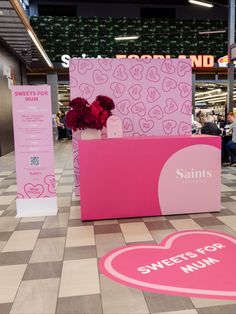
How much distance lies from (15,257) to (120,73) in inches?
119

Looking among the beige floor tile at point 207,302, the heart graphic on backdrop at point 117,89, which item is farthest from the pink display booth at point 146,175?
the beige floor tile at point 207,302

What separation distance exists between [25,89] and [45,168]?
95 centimetres

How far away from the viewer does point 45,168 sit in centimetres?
404

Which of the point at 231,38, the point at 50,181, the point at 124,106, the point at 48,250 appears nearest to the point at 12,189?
the point at 50,181

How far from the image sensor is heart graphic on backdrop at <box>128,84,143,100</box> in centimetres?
487

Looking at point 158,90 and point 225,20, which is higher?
point 225,20

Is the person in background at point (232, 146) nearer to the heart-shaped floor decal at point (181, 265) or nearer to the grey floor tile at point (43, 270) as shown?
the heart-shaped floor decal at point (181, 265)

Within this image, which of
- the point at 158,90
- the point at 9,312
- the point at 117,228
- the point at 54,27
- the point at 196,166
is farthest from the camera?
the point at 54,27

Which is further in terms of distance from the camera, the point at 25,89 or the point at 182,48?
the point at 182,48

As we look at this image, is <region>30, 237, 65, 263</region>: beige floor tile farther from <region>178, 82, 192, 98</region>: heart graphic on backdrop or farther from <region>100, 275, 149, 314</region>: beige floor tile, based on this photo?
<region>178, 82, 192, 98</region>: heart graphic on backdrop

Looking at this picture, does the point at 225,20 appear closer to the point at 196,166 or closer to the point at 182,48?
the point at 182,48

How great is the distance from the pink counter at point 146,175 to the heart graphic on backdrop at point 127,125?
3.67ft

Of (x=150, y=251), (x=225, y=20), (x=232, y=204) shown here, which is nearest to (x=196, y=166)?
(x=232, y=204)

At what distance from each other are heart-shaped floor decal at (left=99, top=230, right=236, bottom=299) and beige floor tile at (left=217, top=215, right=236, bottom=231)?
0.32 meters
